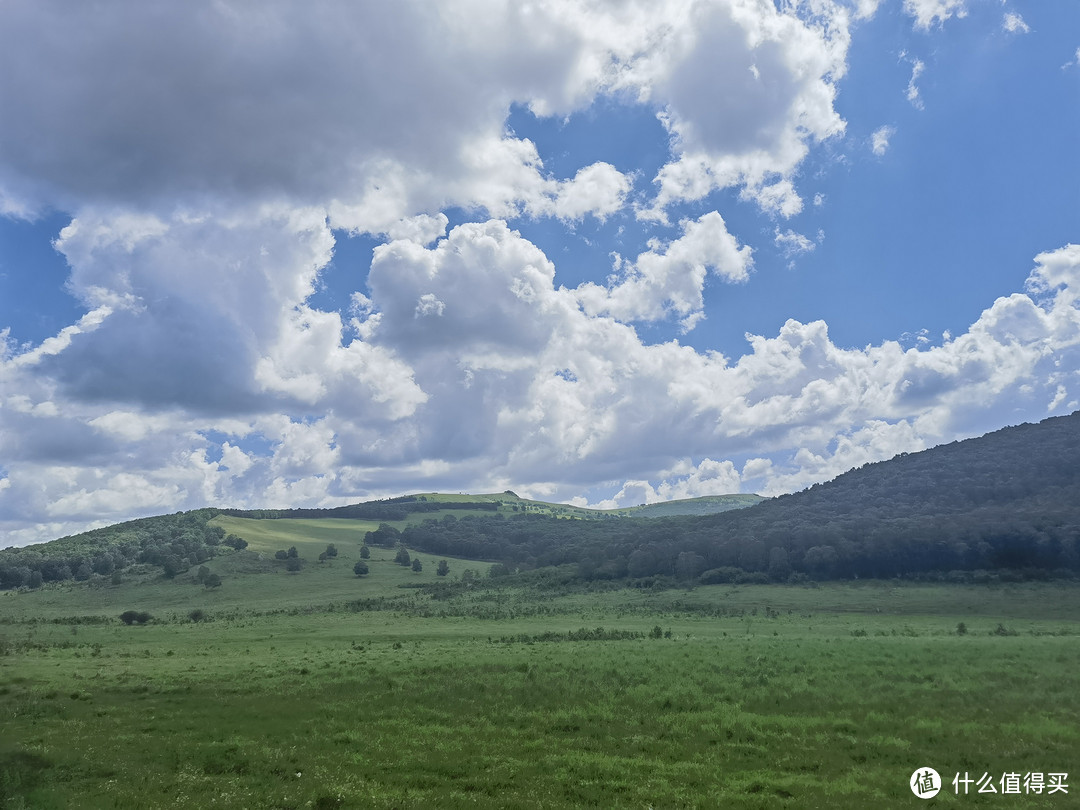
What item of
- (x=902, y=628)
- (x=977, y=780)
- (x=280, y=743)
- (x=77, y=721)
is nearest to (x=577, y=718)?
(x=280, y=743)

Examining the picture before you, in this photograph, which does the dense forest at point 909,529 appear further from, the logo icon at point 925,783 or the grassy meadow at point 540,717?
the logo icon at point 925,783

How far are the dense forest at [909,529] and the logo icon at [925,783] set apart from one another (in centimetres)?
9950

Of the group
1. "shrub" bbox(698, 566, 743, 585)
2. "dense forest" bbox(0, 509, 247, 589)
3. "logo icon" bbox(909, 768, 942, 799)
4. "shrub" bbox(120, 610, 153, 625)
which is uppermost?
"dense forest" bbox(0, 509, 247, 589)

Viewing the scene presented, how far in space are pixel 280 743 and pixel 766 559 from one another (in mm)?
116864

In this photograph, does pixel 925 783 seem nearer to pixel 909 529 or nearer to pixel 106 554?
pixel 909 529

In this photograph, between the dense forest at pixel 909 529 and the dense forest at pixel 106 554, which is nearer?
the dense forest at pixel 909 529

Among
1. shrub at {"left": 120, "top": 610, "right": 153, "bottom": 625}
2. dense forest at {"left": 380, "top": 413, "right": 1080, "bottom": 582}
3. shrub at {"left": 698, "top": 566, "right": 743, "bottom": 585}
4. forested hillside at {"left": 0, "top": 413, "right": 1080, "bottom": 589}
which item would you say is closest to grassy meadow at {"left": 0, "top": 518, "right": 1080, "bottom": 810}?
shrub at {"left": 120, "top": 610, "right": 153, "bottom": 625}

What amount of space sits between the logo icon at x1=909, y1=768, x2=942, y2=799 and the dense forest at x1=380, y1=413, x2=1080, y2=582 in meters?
99.5

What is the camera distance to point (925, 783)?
21297 mm

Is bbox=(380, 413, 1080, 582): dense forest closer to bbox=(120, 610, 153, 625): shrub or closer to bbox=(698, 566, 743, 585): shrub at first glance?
bbox=(698, 566, 743, 585): shrub

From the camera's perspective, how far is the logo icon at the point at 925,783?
20.6m

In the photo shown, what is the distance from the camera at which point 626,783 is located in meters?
21.7

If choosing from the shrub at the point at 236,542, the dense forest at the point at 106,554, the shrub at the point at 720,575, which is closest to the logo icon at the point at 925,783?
the shrub at the point at 720,575

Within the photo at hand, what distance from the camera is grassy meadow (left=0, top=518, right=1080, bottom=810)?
21.4m
